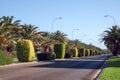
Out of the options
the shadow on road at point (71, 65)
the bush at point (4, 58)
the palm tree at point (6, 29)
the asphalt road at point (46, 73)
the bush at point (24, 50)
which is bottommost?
the asphalt road at point (46, 73)

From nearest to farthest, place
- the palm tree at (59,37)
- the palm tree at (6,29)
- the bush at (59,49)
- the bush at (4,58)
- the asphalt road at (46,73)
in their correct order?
the asphalt road at (46,73) < the bush at (4,58) < the palm tree at (6,29) < the bush at (59,49) < the palm tree at (59,37)

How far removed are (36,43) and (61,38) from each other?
23239mm

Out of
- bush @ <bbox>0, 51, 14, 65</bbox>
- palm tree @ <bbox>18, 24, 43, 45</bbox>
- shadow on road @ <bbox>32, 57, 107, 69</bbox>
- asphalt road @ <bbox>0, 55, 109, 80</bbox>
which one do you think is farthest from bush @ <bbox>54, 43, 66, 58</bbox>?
asphalt road @ <bbox>0, 55, 109, 80</bbox>

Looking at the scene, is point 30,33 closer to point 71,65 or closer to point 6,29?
point 6,29

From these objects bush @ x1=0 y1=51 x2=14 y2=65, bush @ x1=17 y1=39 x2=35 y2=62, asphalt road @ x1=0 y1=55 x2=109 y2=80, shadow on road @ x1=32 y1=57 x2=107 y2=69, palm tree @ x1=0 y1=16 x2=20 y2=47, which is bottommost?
asphalt road @ x1=0 y1=55 x2=109 y2=80

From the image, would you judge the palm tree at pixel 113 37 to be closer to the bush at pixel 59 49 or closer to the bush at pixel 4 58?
the bush at pixel 59 49

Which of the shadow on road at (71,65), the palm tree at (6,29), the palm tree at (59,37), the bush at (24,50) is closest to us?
the shadow on road at (71,65)

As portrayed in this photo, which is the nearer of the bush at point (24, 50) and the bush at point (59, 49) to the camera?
the bush at point (24, 50)

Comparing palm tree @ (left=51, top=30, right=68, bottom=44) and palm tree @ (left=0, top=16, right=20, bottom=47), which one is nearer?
palm tree @ (left=0, top=16, right=20, bottom=47)

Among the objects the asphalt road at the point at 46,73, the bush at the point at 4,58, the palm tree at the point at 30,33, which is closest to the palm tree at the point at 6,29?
the palm tree at the point at 30,33

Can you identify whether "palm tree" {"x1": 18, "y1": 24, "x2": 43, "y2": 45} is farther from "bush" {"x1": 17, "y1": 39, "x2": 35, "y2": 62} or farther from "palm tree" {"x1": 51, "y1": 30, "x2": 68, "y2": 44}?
"bush" {"x1": 17, "y1": 39, "x2": 35, "y2": 62}

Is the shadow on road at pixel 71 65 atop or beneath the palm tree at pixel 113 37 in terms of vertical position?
beneath

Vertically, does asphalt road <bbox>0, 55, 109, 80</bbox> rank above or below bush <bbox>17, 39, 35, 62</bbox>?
below

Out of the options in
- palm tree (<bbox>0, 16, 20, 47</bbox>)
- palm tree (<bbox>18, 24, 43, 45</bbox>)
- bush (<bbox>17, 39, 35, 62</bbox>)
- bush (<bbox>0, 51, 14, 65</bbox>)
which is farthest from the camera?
palm tree (<bbox>18, 24, 43, 45</bbox>)
